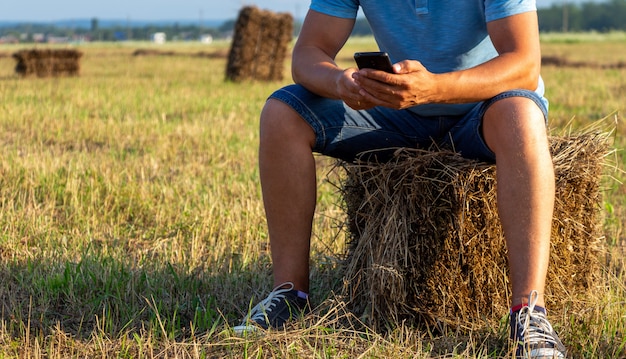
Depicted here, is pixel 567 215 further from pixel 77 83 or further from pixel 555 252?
pixel 77 83

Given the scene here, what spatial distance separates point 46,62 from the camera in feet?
49.9

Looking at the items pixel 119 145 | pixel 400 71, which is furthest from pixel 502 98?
pixel 119 145

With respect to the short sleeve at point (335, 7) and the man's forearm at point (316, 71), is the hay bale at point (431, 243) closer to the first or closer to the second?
the man's forearm at point (316, 71)

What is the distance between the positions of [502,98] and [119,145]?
485cm

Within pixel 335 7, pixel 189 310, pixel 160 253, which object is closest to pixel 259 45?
pixel 160 253

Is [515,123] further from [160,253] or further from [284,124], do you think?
[160,253]

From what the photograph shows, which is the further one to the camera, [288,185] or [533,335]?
[288,185]

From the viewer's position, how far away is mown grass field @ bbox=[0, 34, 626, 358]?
2766mm

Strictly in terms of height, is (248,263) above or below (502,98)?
below

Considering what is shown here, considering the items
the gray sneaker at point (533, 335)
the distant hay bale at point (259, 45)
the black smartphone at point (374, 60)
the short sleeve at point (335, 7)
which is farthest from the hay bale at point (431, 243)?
the distant hay bale at point (259, 45)

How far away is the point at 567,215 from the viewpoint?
321 centimetres

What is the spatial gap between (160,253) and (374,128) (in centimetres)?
144

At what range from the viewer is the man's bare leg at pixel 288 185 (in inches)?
115

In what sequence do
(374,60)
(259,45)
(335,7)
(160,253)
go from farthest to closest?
1. (259,45)
2. (160,253)
3. (335,7)
4. (374,60)
